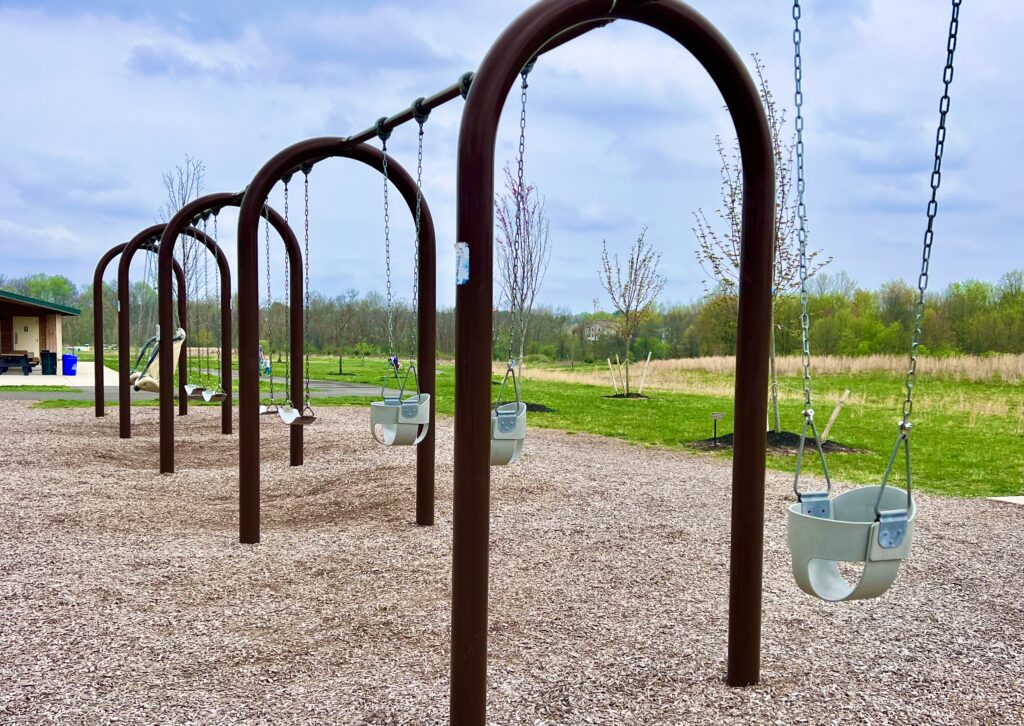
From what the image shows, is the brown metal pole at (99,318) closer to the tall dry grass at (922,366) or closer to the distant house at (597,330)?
the tall dry grass at (922,366)

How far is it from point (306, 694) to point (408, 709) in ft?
1.38

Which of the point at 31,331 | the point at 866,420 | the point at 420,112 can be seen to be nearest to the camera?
the point at 420,112

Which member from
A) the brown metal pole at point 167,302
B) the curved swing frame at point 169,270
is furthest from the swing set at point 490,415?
the brown metal pole at point 167,302

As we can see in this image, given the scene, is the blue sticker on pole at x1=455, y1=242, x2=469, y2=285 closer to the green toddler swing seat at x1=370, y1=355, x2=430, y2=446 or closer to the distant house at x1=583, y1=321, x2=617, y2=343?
the green toddler swing seat at x1=370, y1=355, x2=430, y2=446

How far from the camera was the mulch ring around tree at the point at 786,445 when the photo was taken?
34.3 ft

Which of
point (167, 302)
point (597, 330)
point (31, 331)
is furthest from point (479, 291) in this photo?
point (597, 330)

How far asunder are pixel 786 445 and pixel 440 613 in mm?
7797

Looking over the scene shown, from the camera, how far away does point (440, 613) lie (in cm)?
398

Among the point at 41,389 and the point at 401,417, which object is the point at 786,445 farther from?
the point at 41,389

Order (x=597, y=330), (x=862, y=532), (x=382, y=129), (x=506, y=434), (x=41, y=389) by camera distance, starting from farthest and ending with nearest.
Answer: (x=597, y=330)
(x=41, y=389)
(x=382, y=129)
(x=506, y=434)
(x=862, y=532)

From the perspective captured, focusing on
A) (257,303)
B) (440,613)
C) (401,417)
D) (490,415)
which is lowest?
(440,613)

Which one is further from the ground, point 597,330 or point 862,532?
point 597,330

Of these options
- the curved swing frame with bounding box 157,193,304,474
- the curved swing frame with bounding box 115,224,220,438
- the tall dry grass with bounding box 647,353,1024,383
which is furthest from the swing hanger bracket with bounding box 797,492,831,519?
the tall dry grass with bounding box 647,353,1024,383

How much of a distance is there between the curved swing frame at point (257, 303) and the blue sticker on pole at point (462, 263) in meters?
2.62
